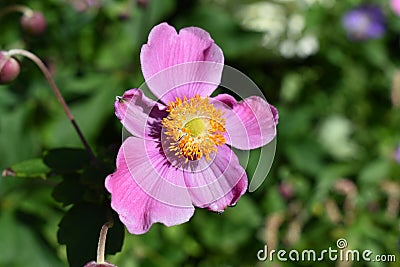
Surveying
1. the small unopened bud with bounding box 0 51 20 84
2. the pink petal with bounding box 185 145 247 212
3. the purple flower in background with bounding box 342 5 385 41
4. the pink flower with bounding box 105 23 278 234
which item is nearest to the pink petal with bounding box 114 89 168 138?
the pink flower with bounding box 105 23 278 234

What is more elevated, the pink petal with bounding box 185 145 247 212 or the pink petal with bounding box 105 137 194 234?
the pink petal with bounding box 105 137 194 234

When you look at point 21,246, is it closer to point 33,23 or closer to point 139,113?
point 33,23

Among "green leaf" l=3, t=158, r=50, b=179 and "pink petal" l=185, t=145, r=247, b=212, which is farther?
"green leaf" l=3, t=158, r=50, b=179

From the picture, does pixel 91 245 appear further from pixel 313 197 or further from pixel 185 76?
pixel 313 197

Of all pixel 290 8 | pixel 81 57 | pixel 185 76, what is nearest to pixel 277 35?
pixel 290 8

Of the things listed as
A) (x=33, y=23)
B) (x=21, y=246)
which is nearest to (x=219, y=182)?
(x=33, y=23)

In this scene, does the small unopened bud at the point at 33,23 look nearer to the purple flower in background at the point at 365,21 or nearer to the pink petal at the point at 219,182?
the pink petal at the point at 219,182

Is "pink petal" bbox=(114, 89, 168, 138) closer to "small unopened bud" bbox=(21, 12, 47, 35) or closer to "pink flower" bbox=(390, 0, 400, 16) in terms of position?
"small unopened bud" bbox=(21, 12, 47, 35)
